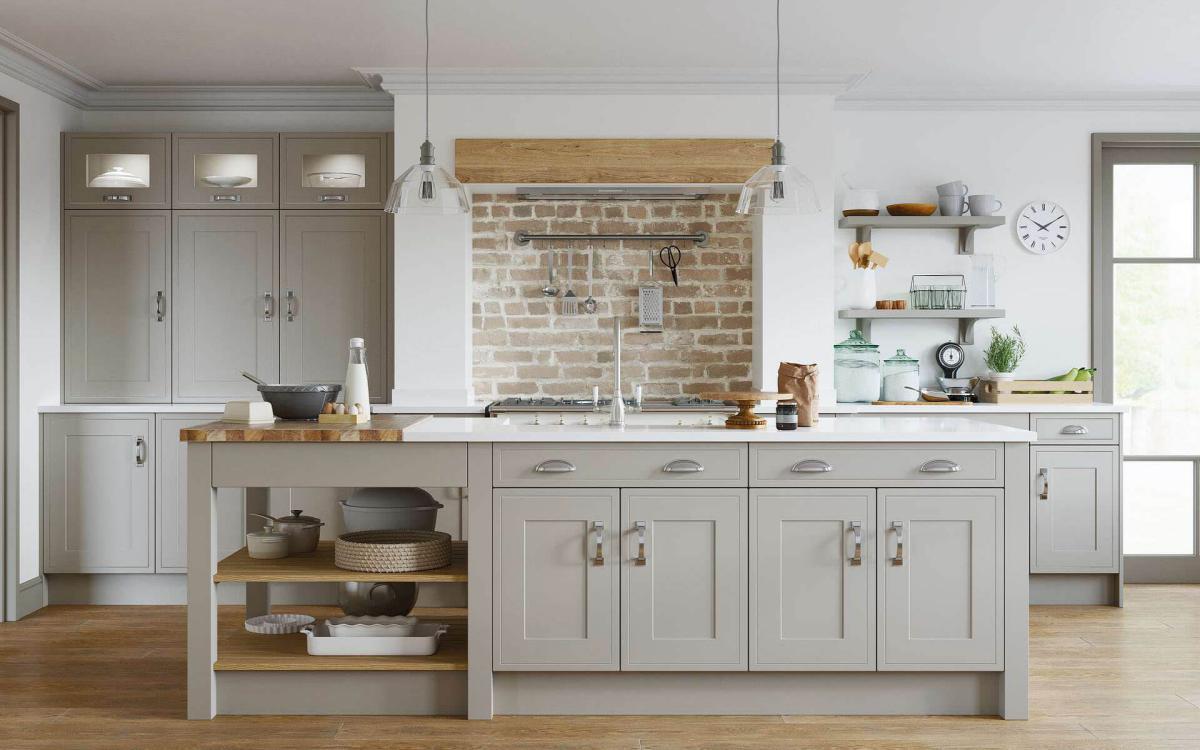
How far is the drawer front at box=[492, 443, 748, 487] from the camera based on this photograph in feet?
10.5

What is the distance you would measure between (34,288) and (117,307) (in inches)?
15.0

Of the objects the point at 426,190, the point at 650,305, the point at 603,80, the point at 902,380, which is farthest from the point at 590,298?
the point at 426,190

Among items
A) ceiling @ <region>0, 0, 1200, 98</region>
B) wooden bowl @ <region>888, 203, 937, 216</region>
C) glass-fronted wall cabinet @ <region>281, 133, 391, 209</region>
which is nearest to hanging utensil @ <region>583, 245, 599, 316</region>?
ceiling @ <region>0, 0, 1200, 98</region>

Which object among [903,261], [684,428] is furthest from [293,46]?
[903,261]

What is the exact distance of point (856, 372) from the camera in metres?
5.14

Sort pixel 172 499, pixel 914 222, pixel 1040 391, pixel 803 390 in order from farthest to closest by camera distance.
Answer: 1. pixel 914 222
2. pixel 1040 391
3. pixel 172 499
4. pixel 803 390

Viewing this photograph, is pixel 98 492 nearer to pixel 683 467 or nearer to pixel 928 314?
pixel 683 467

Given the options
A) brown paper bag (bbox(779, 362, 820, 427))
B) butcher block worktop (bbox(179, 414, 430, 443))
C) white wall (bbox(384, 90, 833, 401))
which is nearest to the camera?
butcher block worktop (bbox(179, 414, 430, 443))

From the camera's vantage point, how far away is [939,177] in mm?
5379

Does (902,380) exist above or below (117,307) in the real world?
below

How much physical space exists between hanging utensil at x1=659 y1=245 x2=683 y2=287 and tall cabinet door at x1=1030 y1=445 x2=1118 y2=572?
1942 mm

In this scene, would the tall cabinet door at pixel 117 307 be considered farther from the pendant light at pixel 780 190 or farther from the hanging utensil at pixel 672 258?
the pendant light at pixel 780 190

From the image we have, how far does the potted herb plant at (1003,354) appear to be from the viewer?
5191 millimetres

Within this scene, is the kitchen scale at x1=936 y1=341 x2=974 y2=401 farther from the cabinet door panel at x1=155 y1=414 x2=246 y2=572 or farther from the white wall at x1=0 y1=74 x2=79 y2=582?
the white wall at x1=0 y1=74 x2=79 y2=582
